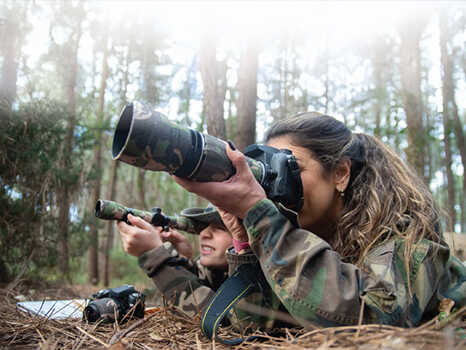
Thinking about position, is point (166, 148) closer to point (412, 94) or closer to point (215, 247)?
point (215, 247)

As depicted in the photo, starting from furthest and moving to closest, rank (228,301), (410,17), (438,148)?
(438,148) < (410,17) < (228,301)

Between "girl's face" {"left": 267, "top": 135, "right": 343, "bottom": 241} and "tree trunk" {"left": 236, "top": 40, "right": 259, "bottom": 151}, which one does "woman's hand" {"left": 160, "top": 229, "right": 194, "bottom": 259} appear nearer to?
Result: "girl's face" {"left": 267, "top": 135, "right": 343, "bottom": 241}

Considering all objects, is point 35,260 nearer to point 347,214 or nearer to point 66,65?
point 347,214

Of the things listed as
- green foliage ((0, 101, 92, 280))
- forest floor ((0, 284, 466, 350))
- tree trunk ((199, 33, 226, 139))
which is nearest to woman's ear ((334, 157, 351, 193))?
forest floor ((0, 284, 466, 350))

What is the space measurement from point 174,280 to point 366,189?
3.42 feet

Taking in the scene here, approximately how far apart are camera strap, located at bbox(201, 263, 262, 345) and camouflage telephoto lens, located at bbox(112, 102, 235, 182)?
0.51 metres

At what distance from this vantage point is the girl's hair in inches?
→ 52.6

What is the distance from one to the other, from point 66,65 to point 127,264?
247 inches

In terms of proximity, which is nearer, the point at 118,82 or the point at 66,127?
the point at 66,127

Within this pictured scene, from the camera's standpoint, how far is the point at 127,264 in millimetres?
10328

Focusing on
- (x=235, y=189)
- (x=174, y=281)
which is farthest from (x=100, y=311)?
(x=235, y=189)

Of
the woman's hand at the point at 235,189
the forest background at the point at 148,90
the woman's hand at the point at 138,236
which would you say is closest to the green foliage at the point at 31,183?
the forest background at the point at 148,90

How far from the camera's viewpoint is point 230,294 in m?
1.40

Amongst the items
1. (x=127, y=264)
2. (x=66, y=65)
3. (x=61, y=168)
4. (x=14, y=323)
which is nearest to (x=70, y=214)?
(x=61, y=168)
